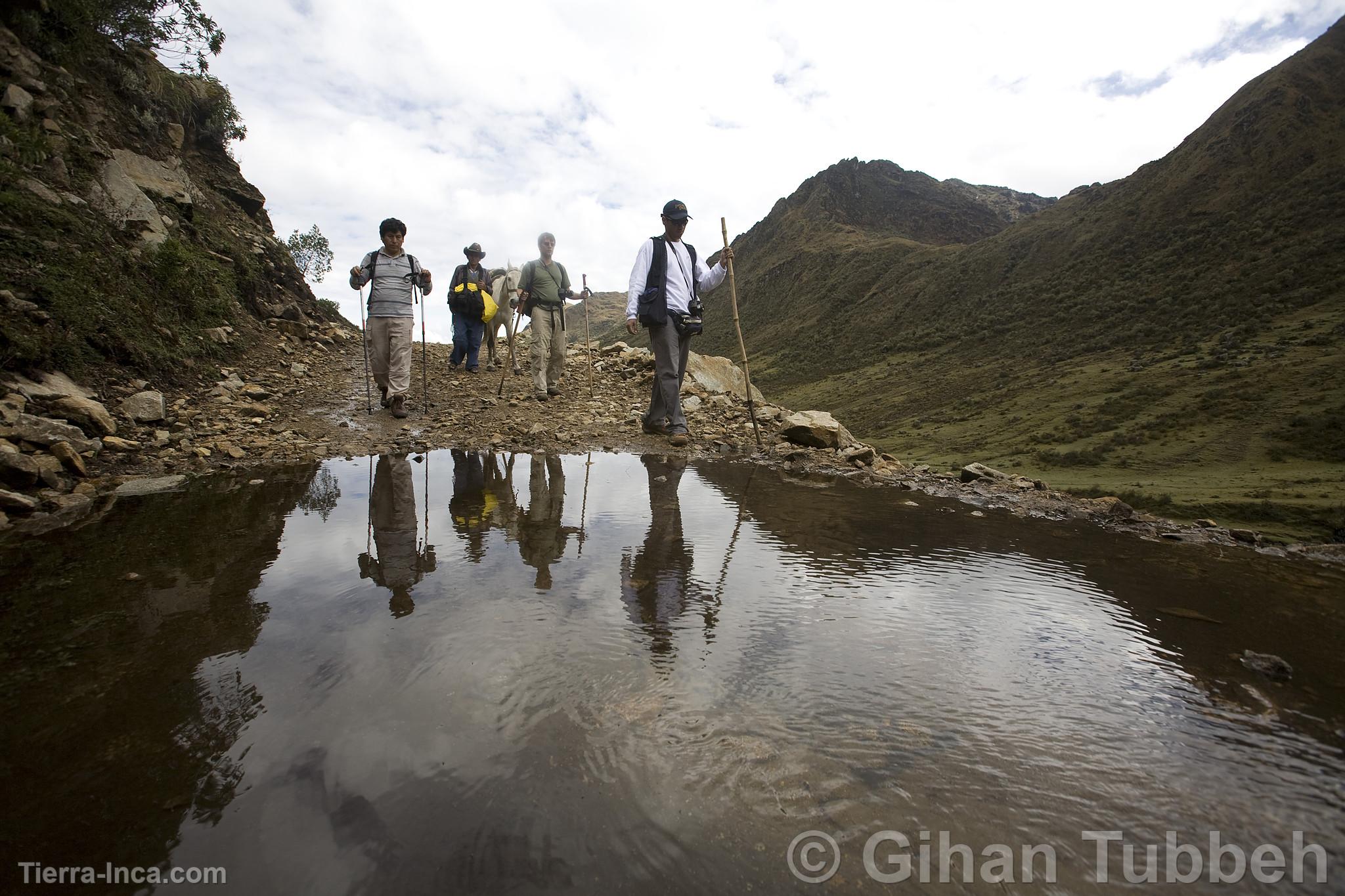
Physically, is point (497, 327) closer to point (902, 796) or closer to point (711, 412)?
point (711, 412)

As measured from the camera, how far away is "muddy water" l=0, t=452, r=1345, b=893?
4.13 ft

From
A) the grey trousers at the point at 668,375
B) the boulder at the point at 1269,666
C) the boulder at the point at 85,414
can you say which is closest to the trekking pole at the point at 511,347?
the grey trousers at the point at 668,375

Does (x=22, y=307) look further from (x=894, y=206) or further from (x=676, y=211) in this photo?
(x=894, y=206)

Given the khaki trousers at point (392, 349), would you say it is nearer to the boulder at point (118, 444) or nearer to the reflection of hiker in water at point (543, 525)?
the boulder at point (118, 444)

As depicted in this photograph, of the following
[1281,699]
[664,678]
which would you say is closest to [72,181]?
[664,678]

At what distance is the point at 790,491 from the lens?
506cm

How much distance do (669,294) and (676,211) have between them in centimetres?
88

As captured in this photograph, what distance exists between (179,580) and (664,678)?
2234 mm

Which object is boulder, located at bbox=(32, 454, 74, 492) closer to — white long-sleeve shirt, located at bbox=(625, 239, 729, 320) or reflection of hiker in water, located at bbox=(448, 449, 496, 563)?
reflection of hiker in water, located at bbox=(448, 449, 496, 563)

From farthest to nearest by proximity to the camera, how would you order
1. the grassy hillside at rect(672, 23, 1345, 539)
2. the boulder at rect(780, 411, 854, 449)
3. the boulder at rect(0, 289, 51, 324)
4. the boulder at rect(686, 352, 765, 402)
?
the grassy hillside at rect(672, 23, 1345, 539) → the boulder at rect(686, 352, 765, 402) → the boulder at rect(780, 411, 854, 449) → the boulder at rect(0, 289, 51, 324)

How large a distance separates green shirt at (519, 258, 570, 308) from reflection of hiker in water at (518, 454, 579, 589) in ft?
12.7

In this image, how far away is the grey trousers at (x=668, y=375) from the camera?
6609 millimetres

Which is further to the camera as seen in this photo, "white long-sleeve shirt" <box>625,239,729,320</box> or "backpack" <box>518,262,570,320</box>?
"backpack" <box>518,262,570,320</box>

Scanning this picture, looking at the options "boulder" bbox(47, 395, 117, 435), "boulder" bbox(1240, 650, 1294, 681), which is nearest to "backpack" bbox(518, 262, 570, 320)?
"boulder" bbox(47, 395, 117, 435)
